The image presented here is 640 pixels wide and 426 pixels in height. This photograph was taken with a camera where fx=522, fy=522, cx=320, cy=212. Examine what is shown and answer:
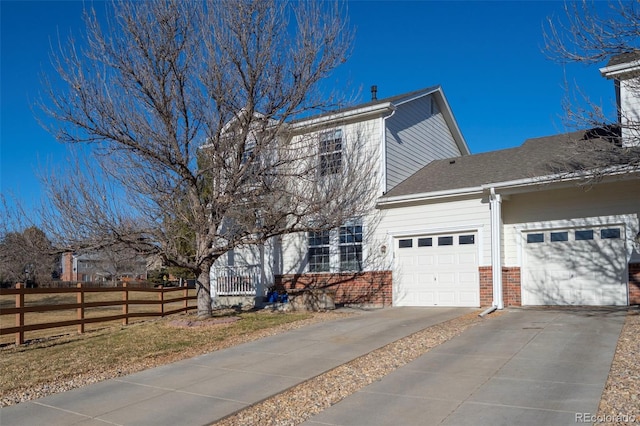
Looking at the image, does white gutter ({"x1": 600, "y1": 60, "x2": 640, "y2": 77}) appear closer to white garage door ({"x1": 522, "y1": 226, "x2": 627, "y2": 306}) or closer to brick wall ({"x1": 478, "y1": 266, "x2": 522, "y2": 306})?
white garage door ({"x1": 522, "y1": 226, "x2": 627, "y2": 306})

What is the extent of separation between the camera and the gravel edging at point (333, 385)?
5.75 meters

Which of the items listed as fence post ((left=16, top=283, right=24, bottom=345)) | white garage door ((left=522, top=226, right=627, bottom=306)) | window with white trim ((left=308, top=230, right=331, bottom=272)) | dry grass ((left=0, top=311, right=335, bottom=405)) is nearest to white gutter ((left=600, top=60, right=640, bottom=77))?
white garage door ((left=522, top=226, right=627, bottom=306))

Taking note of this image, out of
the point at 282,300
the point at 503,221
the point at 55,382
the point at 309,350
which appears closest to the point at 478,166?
the point at 503,221

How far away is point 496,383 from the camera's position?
669cm

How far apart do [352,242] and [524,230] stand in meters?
5.26

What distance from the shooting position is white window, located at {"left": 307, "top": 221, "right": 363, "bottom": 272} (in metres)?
16.9

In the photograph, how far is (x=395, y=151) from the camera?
688 inches

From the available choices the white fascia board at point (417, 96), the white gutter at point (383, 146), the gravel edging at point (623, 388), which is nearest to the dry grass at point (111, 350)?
the white gutter at point (383, 146)

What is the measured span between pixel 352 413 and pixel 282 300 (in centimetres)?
1171

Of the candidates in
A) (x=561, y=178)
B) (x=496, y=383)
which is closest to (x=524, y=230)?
(x=561, y=178)

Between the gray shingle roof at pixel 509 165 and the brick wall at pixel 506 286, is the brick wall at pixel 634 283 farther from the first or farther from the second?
the gray shingle roof at pixel 509 165

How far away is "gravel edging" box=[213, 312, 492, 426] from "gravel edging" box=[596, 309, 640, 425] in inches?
109

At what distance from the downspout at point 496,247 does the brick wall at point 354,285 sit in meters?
3.42

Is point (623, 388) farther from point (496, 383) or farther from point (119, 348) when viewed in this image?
point (119, 348)
